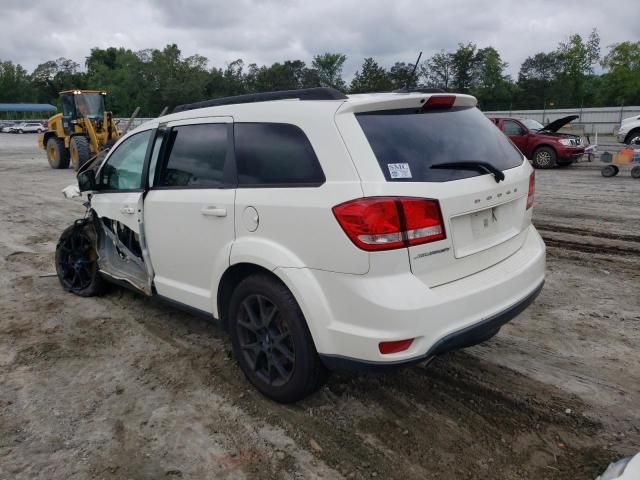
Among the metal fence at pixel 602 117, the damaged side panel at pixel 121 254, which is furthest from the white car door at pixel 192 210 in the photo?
the metal fence at pixel 602 117

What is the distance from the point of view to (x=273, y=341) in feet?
10.1

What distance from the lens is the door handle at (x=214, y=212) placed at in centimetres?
322

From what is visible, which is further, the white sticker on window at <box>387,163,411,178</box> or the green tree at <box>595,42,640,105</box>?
the green tree at <box>595,42,640,105</box>

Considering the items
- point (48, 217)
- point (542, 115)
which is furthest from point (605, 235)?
point (542, 115)

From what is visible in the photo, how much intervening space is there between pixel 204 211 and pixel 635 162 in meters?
12.6

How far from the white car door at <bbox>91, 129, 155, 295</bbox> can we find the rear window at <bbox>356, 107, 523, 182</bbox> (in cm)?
211

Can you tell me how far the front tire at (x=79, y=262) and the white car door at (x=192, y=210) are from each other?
4.31ft

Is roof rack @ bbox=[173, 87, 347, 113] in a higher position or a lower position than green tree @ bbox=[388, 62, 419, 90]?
lower

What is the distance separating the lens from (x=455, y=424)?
9.73ft

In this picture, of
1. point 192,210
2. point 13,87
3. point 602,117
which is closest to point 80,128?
point 192,210

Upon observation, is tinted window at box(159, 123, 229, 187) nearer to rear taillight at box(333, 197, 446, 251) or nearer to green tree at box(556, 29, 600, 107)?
rear taillight at box(333, 197, 446, 251)

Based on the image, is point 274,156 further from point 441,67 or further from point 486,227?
point 441,67

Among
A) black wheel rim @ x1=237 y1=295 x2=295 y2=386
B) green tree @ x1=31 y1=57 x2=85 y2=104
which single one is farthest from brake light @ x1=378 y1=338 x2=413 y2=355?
green tree @ x1=31 y1=57 x2=85 y2=104

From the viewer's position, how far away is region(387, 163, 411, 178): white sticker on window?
104 inches
